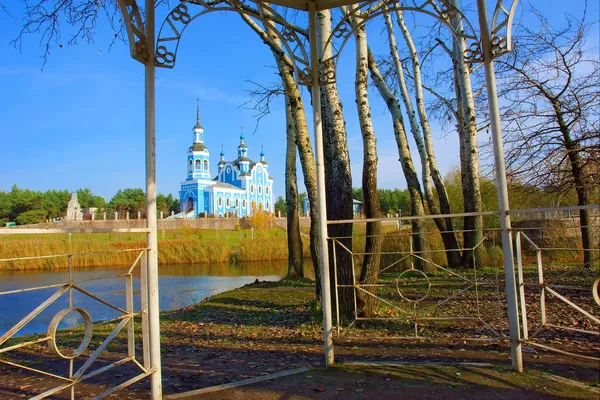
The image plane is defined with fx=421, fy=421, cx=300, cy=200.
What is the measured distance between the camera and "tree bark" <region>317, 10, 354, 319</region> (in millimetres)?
5621

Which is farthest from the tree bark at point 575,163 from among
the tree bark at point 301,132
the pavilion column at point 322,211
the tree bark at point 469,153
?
the pavilion column at point 322,211

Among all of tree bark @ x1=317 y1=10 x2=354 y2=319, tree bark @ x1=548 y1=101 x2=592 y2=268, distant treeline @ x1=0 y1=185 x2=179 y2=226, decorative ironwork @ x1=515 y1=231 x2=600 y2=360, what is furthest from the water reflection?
distant treeline @ x1=0 y1=185 x2=179 y2=226

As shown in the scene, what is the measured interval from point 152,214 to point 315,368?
6.59 feet

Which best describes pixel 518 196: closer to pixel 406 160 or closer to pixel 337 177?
pixel 406 160

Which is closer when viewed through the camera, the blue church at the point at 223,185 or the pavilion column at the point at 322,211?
the pavilion column at the point at 322,211

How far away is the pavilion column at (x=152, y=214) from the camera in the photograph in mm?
3223

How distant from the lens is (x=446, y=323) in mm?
5598

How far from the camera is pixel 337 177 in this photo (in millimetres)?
5758

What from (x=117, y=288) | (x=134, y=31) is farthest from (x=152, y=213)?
(x=117, y=288)

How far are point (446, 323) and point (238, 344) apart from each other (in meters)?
2.74

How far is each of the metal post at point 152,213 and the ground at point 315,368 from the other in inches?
15.6

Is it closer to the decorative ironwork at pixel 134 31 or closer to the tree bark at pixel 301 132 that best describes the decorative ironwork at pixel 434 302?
the tree bark at pixel 301 132

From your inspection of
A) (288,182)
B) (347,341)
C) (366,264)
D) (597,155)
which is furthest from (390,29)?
(347,341)

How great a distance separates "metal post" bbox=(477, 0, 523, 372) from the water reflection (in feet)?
14.2
